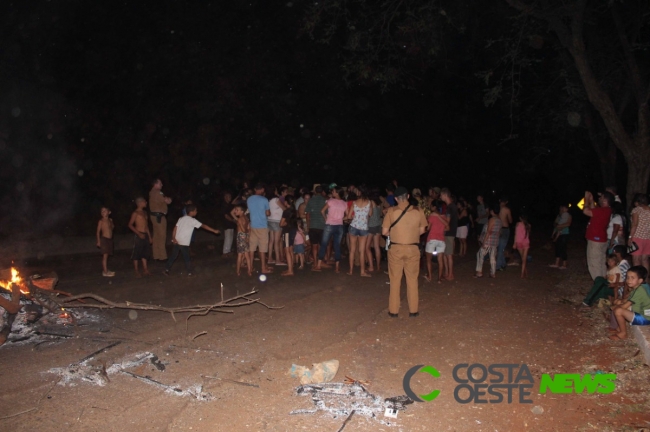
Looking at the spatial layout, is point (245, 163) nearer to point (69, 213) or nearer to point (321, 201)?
point (69, 213)

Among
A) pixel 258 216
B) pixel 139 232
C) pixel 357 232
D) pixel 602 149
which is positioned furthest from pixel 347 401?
pixel 602 149

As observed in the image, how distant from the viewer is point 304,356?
242 inches

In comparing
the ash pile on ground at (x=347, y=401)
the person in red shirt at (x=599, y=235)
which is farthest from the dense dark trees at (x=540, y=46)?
the ash pile on ground at (x=347, y=401)

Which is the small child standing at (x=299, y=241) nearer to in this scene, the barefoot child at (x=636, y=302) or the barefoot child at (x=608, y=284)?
the barefoot child at (x=608, y=284)

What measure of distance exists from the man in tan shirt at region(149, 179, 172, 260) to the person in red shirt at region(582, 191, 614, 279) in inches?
341

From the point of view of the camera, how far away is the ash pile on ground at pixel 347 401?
4699 mm

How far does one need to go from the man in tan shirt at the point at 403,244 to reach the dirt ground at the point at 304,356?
45cm

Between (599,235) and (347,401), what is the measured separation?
22.9 feet

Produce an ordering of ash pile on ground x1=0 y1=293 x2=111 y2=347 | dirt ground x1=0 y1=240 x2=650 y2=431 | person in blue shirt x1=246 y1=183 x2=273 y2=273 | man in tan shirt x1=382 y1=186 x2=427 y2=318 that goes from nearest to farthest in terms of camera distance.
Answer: dirt ground x1=0 y1=240 x2=650 y2=431
ash pile on ground x1=0 y1=293 x2=111 y2=347
man in tan shirt x1=382 y1=186 x2=427 y2=318
person in blue shirt x1=246 y1=183 x2=273 y2=273

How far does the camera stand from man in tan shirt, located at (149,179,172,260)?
37.4 feet

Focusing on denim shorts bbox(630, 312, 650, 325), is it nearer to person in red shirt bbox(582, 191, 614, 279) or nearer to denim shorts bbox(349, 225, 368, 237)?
person in red shirt bbox(582, 191, 614, 279)

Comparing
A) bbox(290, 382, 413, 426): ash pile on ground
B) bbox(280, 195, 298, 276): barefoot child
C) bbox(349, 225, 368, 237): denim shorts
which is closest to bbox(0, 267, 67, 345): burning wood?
bbox(290, 382, 413, 426): ash pile on ground

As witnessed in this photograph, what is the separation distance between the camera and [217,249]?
16.0m

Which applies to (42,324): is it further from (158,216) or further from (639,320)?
(639,320)
